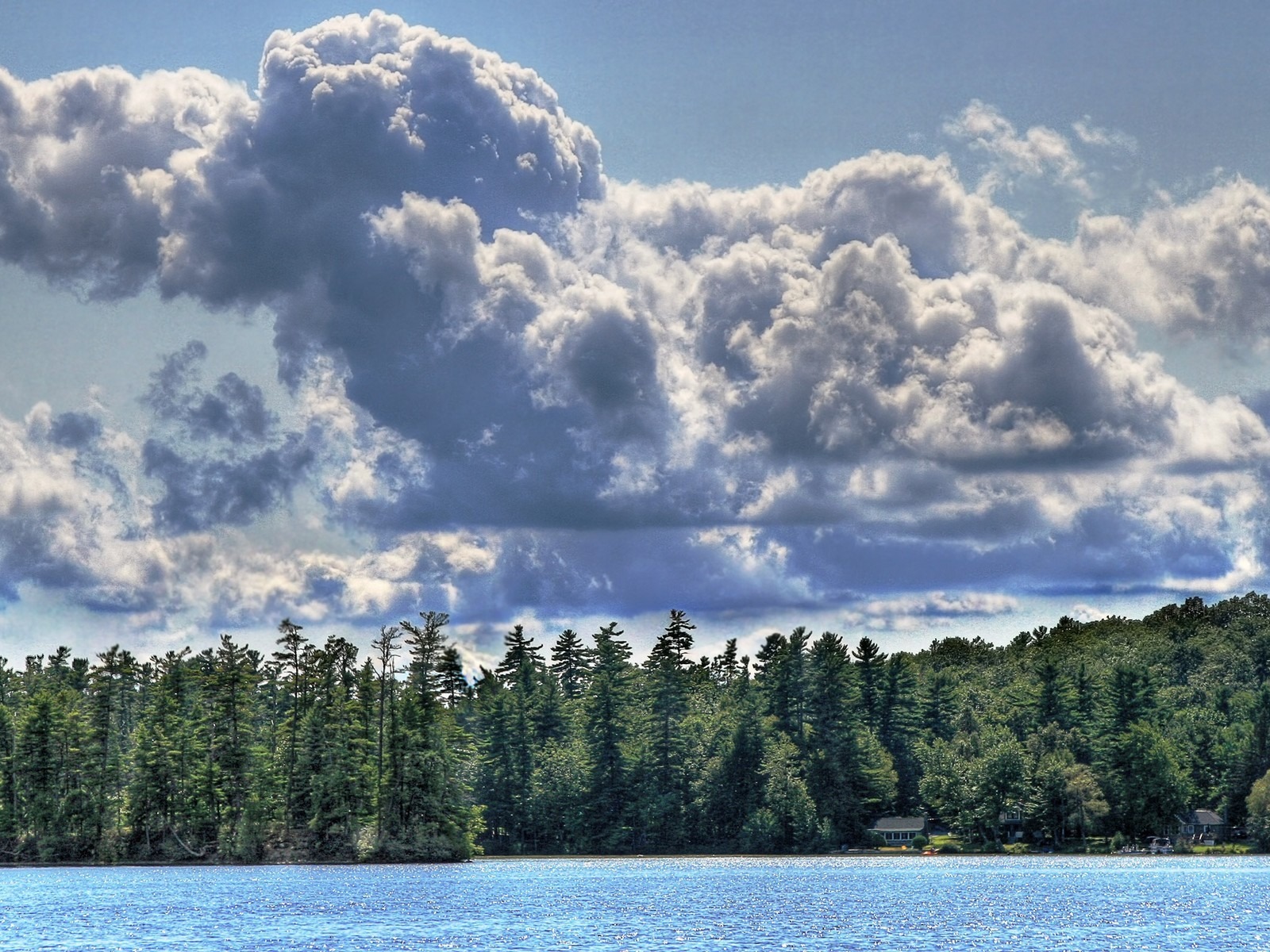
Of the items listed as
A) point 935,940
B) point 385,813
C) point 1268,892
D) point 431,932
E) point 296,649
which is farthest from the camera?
point 296,649

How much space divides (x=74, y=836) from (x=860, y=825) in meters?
89.5

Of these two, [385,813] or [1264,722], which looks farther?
[1264,722]

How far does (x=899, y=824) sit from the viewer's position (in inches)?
7697

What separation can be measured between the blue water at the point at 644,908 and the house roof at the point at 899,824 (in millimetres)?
45615

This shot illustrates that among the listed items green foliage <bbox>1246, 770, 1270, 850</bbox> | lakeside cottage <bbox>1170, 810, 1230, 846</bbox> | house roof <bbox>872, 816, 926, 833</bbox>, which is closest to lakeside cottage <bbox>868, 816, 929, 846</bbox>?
house roof <bbox>872, 816, 926, 833</bbox>

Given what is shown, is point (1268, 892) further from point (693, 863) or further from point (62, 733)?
point (62, 733)

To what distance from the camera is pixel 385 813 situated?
154 metres

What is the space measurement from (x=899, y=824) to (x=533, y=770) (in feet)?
152

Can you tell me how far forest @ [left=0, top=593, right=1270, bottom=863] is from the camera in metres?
157

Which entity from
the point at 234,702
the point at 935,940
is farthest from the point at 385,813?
the point at 935,940

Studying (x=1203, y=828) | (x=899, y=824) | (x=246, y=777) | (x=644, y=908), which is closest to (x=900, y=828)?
(x=899, y=824)

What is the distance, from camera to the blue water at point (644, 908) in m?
71.0

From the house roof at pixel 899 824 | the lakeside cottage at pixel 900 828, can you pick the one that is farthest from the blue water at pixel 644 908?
the house roof at pixel 899 824

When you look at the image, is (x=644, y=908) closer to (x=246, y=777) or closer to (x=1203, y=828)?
(x=246, y=777)
